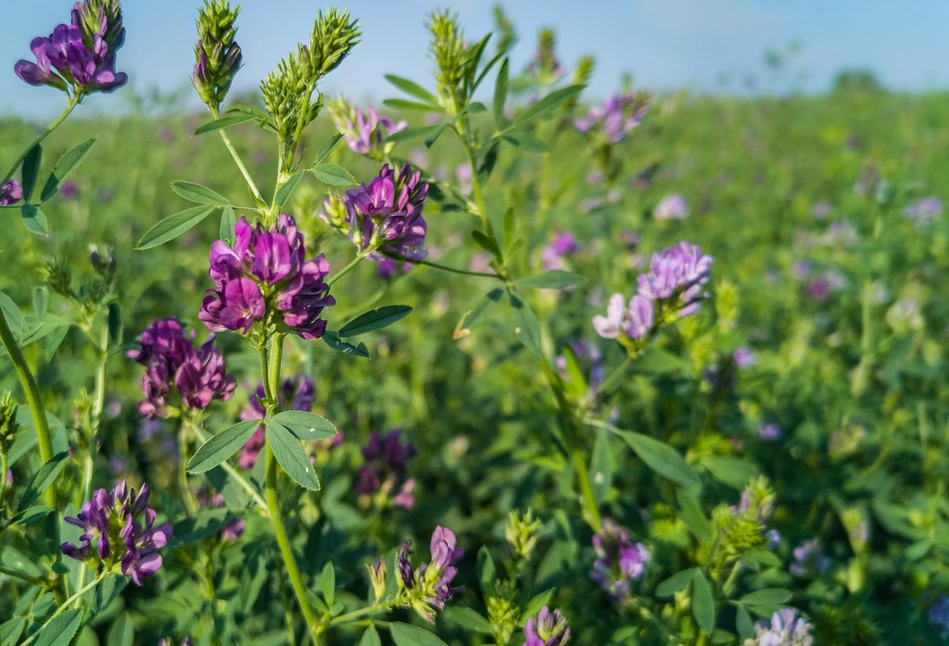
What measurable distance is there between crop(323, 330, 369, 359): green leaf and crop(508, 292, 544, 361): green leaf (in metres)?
0.41

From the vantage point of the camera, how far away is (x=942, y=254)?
4.20 meters

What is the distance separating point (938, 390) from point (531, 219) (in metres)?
2.20

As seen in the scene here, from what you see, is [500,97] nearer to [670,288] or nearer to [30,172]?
[670,288]

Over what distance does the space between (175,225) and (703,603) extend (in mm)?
1289

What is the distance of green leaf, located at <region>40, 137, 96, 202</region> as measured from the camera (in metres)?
1.21

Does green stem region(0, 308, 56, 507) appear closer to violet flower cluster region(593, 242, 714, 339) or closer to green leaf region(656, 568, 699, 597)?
violet flower cluster region(593, 242, 714, 339)

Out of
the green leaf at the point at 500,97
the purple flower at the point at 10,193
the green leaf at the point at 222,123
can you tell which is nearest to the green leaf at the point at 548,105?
the green leaf at the point at 500,97

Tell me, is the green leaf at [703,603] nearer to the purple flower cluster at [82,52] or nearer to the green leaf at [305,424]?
the green leaf at [305,424]

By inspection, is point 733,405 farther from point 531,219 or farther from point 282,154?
point 282,154

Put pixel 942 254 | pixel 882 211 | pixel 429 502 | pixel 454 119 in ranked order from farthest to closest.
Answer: pixel 942 254 → pixel 882 211 → pixel 429 502 → pixel 454 119

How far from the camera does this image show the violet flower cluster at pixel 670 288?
57.1 inches

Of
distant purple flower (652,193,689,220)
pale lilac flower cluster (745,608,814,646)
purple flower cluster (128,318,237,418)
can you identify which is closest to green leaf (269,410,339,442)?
purple flower cluster (128,318,237,418)

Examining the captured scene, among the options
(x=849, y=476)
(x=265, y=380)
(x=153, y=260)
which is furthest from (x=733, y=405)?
(x=153, y=260)

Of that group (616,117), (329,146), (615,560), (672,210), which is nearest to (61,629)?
(329,146)
